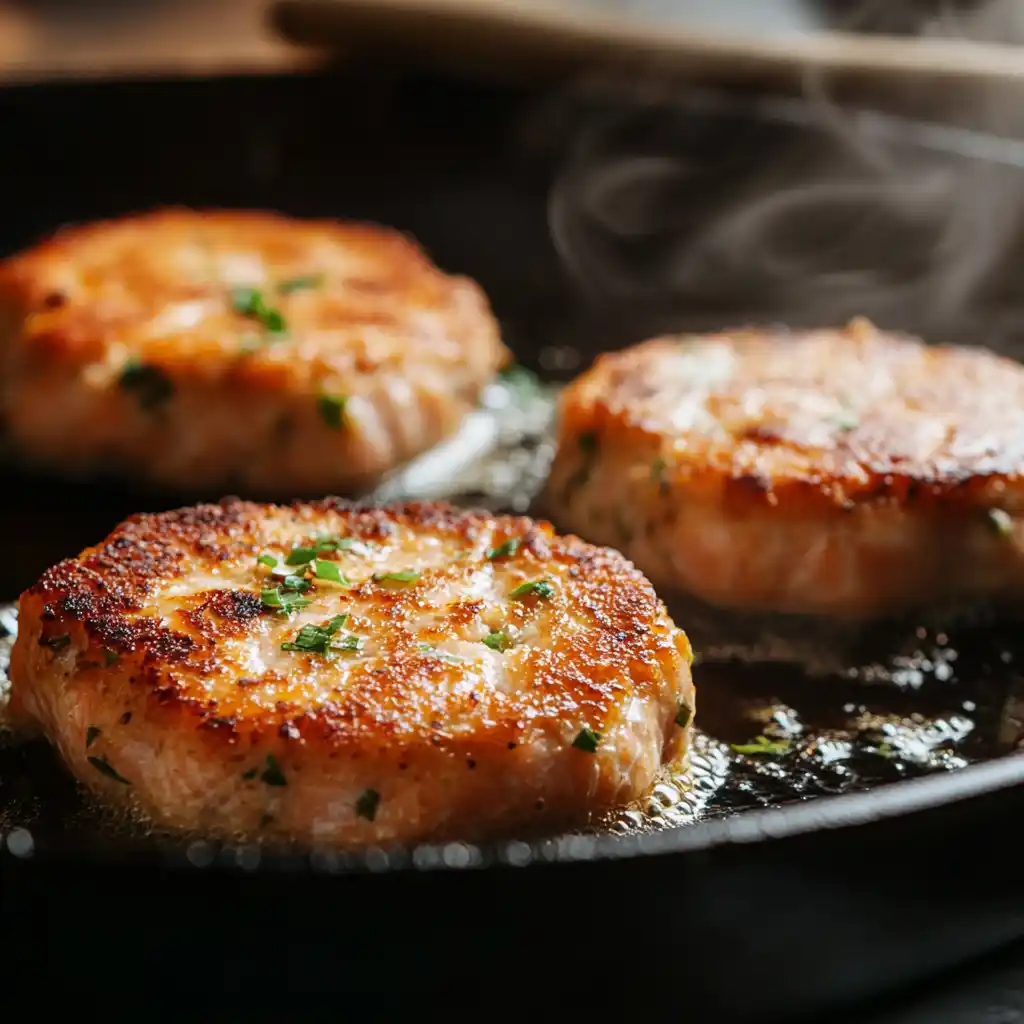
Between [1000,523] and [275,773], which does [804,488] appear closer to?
[1000,523]

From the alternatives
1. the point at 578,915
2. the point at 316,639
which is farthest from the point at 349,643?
the point at 578,915

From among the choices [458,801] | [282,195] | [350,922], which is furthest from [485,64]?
[350,922]

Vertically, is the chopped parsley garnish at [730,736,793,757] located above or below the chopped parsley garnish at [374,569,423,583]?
below

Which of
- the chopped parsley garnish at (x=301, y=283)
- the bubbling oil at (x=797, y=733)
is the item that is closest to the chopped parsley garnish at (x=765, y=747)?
the bubbling oil at (x=797, y=733)

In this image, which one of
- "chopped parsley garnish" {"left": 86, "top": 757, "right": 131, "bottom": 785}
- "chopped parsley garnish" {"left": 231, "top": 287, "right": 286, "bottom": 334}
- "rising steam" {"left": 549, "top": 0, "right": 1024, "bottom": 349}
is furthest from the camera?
"rising steam" {"left": 549, "top": 0, "right": 1024, "bottom": 349}

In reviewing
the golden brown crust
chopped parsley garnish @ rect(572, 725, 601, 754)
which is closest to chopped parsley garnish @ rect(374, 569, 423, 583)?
chopped parsley garnish @ rect(572, 725, 601, 754)

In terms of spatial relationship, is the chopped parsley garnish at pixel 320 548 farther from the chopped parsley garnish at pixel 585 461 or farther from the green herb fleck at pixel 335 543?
the chopped parsley garnish at pixel 585 461

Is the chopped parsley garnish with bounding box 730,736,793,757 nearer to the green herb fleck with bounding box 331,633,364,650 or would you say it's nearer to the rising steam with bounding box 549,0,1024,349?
the green herb fleck with bounding box 331,633,364,650
